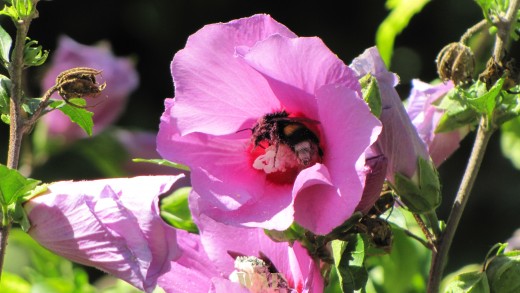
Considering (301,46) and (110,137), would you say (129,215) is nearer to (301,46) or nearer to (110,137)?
(301,46)

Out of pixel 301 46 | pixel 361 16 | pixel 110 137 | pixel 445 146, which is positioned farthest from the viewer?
pixel 361 16

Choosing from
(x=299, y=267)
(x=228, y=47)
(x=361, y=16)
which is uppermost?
(x=228, y=47)

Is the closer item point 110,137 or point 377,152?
point 377,152

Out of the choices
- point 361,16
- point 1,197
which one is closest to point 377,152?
point 1,197

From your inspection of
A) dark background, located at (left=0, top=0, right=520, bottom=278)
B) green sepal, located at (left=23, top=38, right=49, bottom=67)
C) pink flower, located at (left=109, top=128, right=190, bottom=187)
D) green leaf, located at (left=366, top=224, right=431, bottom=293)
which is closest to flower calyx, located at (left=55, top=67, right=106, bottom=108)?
green sepal, located at (left=23, top=38, right=49, bottom=67)

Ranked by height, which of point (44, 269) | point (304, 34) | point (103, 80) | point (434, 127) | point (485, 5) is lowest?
point (304, 34)

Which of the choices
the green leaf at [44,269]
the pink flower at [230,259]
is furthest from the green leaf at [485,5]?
the green leaf at [44,269]

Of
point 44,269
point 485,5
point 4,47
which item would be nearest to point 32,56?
point 4,47

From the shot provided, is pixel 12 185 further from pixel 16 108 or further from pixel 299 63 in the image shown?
pixel 299 63
